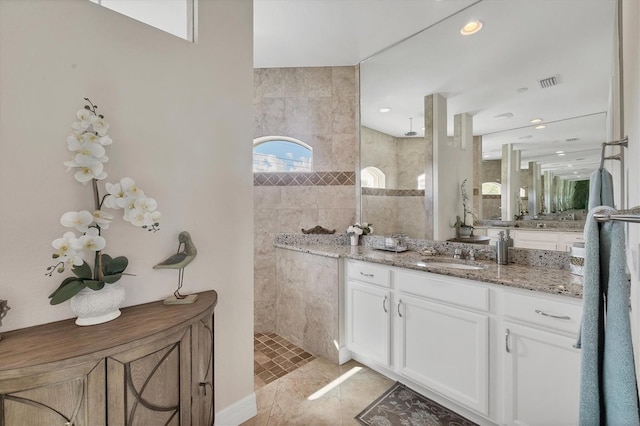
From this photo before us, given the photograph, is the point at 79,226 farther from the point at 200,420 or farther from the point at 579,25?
the point at 579,25

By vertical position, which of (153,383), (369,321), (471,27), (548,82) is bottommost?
(369,321)

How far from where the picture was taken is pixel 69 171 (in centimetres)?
112

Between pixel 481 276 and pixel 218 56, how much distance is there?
2051mm

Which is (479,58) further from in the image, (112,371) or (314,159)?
(112,371)

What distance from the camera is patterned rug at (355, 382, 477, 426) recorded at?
1.67 metres

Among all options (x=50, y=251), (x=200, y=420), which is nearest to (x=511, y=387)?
(x=200, y=420)

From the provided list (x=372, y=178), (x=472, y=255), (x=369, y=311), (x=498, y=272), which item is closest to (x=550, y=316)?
(x=498, y=272)

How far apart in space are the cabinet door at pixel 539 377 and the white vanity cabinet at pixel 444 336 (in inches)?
4.7

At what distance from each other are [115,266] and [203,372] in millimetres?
647

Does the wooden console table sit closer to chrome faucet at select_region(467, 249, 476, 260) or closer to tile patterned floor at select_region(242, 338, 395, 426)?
tile patterned floor at select_region(242, 338, 395, 426)

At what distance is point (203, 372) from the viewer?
1.29m

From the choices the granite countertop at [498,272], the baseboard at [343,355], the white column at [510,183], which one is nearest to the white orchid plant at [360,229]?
the granite countertop at [498,272]

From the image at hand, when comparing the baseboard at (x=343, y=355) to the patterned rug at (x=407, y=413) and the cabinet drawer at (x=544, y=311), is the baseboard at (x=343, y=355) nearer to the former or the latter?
the patterned rug at (x=407, y=413)

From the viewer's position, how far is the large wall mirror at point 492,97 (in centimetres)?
164
